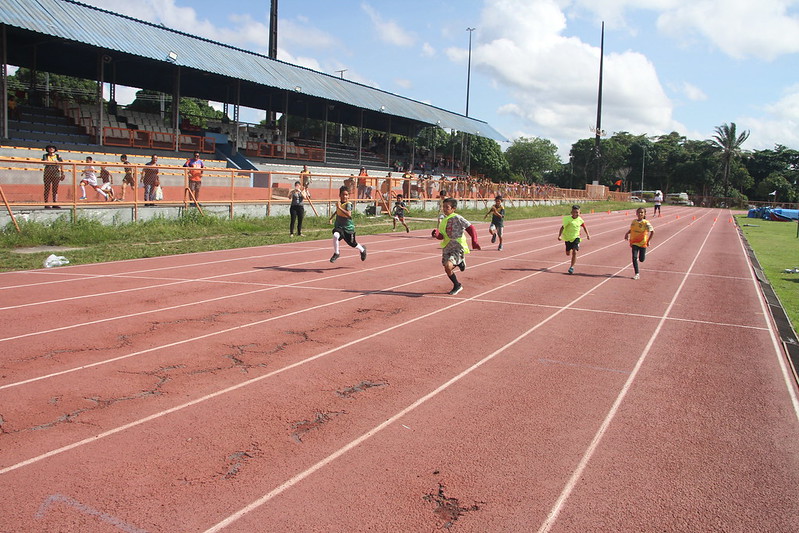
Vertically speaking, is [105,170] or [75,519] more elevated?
[105,170]

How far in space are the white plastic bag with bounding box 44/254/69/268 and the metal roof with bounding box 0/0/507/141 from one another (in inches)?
596

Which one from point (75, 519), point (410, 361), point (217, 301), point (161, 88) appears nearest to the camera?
point (75, 519)

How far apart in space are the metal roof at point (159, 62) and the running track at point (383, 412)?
19.7m

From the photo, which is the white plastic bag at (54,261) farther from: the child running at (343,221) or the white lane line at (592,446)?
the white lane line at (592,446)

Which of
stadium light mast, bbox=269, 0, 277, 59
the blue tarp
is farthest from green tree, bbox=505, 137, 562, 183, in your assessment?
stadium light mast, bbox=269, 0, 277, 59

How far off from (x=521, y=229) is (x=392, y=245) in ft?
39.3

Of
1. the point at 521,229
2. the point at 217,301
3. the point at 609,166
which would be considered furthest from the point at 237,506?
the point at 609,166

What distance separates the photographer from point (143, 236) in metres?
18.2

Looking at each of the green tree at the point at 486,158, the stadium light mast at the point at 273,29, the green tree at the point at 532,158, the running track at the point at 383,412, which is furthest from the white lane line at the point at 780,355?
the green tree at the point at 532,158

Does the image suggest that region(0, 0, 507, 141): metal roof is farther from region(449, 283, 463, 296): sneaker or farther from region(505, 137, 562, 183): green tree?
region(505, 137, 562, 183): green tree

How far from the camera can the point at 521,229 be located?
100ft

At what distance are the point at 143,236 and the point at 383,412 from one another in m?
14.5

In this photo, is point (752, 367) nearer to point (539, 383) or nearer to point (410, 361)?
point (539, 383)

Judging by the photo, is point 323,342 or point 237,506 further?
point 323,342
